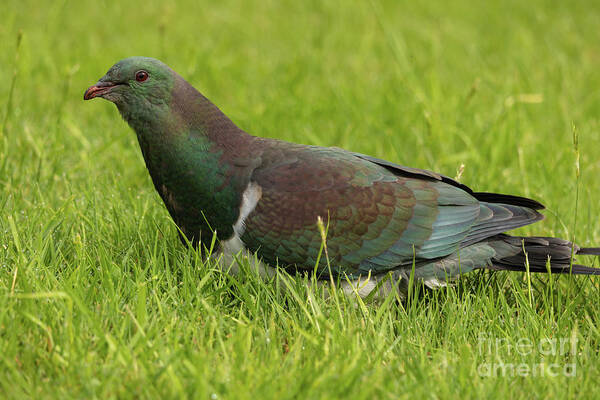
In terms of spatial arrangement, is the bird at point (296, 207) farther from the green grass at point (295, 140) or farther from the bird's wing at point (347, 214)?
the green grass at point (295, 140)

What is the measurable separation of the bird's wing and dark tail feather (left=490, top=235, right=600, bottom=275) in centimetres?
20

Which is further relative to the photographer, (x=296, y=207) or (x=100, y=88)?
(x=100, y=88)

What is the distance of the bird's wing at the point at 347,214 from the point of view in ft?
10.4

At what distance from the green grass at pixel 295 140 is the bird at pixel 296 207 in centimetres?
14

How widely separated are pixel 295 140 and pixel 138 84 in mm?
1901

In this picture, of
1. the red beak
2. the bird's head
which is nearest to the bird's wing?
the bird's head

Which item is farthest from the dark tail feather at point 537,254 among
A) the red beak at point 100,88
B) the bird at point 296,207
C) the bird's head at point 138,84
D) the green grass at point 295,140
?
the red beak at point 100,88

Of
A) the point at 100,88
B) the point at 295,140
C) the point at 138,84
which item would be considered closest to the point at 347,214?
the point at 138,84

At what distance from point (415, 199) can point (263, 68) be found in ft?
10.6

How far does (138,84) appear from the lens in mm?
3252

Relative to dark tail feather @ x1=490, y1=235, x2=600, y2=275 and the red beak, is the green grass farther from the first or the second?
the red beak

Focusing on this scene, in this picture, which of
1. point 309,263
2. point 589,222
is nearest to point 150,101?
point 309,263

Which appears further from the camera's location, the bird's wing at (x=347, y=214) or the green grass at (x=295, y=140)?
the bird's wing at (x=347, y=214)

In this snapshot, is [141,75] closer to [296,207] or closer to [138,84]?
[138,84]
